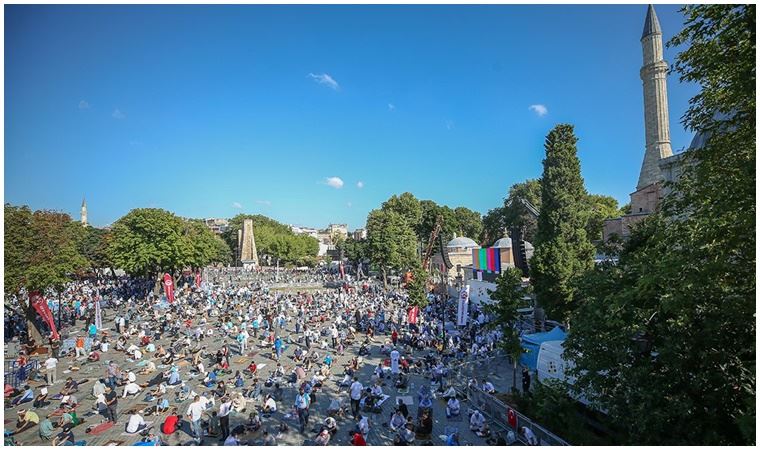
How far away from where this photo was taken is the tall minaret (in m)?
41.1

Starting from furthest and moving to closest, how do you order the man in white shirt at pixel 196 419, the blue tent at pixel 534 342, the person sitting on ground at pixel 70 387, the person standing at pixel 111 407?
the blue tent at pixel 534 342 → the person sitting on ground at pixel 70 387 → the person standing at pixel 111 407 → the man in white shirt at pixel 196 419

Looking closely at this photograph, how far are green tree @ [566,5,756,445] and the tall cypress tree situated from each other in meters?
10.6

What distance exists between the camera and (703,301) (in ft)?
27.9

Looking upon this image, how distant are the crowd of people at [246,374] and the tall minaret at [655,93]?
2884 centimetres

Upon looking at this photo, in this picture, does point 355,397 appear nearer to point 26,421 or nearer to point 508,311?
point 508,311

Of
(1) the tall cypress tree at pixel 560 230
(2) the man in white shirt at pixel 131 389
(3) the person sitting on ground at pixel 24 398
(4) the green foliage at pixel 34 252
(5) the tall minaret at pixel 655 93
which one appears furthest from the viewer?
(5) the tall minaret at pixel 655 93

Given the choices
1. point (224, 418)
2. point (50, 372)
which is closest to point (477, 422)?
point (224, 418)

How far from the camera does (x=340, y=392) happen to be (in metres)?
15.0

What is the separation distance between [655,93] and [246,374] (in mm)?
45479

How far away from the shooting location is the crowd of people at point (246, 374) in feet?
38.5

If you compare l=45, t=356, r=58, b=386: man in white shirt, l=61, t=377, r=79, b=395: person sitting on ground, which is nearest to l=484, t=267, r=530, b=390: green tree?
l=61, t=377, r=79, b=395: person sitting on ground

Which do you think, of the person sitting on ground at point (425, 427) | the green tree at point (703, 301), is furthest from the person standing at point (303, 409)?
the green tree at point (703, 301)

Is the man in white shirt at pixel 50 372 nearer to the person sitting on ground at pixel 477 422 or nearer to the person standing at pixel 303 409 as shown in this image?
the person standing at pixel 303 409

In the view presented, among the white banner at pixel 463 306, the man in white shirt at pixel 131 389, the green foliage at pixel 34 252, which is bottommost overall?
the man in white shirt at pixel 131 389
